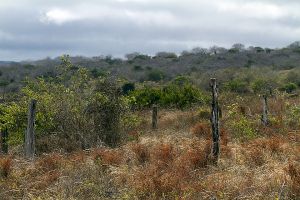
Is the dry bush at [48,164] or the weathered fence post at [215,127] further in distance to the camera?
the dry bush at [48,164]

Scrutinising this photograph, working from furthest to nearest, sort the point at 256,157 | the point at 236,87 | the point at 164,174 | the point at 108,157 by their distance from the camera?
the point at 236,87 < the point at 108,157 < the point at 256,157 < the point at 164,174

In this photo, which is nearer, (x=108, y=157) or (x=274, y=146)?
(x=108, y=157)

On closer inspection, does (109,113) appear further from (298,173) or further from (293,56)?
(293,56)

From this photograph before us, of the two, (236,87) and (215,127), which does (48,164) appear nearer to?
(215,127)

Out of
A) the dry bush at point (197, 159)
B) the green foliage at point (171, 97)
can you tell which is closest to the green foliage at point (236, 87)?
the green foliage at point (171, 97)

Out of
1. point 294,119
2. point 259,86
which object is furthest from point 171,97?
point 294,119

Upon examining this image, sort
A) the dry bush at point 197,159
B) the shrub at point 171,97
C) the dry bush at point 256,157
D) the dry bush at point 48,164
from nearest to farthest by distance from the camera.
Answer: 1. the dry bush at point 197,159
2. the dry bush at point 256,157
3. the dry bush at point 48,164
4. the shrub at point 171,97

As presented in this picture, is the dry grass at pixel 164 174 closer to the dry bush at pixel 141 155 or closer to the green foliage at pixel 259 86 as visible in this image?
the dry bush at pixel 141 155

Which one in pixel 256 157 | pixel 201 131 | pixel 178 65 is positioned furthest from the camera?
pixel 178 65

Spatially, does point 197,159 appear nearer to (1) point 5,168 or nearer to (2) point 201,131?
(1) point 5,168

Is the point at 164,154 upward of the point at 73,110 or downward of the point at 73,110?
downward

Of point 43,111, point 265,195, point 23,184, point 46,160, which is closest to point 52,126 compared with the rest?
point 43,111

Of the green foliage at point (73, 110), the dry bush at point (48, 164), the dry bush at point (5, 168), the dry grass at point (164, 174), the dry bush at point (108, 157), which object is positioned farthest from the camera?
the green foliage at point (73, 110)

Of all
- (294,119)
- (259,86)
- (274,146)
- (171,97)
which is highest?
(274,146)
